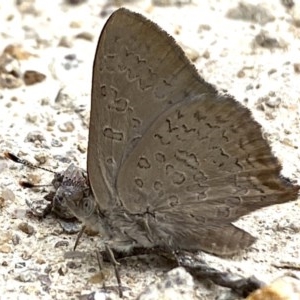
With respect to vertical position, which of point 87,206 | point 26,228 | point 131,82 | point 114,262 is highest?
point 131,82

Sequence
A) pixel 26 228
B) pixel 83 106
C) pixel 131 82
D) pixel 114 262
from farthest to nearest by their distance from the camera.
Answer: pixel 83 106, pixel 26 228, pixel 114 262, pixel 131 82

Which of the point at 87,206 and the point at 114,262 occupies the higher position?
the point at 87,206

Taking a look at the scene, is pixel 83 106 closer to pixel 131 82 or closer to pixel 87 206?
pixel 87 206

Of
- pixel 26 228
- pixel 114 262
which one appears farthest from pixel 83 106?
pixel 114 262

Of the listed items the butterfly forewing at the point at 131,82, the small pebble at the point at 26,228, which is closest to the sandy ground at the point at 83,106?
the small pebble at the point at 26,228

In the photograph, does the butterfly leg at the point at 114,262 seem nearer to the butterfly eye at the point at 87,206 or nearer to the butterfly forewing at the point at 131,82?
the butterfly eye at the point at 87,206

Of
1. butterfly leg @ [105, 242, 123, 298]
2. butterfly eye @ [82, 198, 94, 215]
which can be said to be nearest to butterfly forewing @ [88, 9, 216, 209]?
butterfly eye @ [82, 198, 94, 215]

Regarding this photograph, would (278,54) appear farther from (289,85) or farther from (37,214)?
(37,214)

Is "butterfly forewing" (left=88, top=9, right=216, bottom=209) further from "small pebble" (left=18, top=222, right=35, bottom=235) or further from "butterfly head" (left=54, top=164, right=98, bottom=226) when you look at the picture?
"small pebble" (left=18, top=222, right=35, bottom=235)
